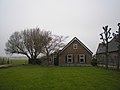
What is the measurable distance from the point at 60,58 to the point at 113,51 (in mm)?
12241

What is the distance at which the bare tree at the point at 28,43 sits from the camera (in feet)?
144

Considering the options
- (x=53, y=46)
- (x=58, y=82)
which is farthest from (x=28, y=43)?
(x=58, y=82)

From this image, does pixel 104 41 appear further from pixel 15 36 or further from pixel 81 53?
pixel 15 36

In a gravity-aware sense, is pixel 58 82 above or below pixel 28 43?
below

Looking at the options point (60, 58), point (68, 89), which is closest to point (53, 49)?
point (60, 58)

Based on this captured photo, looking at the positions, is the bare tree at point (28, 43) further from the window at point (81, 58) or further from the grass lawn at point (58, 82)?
the grass lawn at point (58, 82)

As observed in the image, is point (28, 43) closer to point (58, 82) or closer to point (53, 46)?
point (53, 46)

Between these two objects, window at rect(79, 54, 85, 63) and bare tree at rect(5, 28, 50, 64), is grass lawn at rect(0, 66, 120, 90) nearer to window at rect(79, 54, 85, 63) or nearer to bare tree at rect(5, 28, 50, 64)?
window at rect(79, 54, 85, 63)

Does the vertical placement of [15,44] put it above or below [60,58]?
above

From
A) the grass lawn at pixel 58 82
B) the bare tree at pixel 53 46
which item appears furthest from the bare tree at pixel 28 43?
the grass lawn at pixel 58 82

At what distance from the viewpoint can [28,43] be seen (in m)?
45.5

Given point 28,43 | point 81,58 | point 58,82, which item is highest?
point 28,43

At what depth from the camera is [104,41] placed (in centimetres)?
3145

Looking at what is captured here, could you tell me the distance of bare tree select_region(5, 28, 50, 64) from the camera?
43781 millimetres
